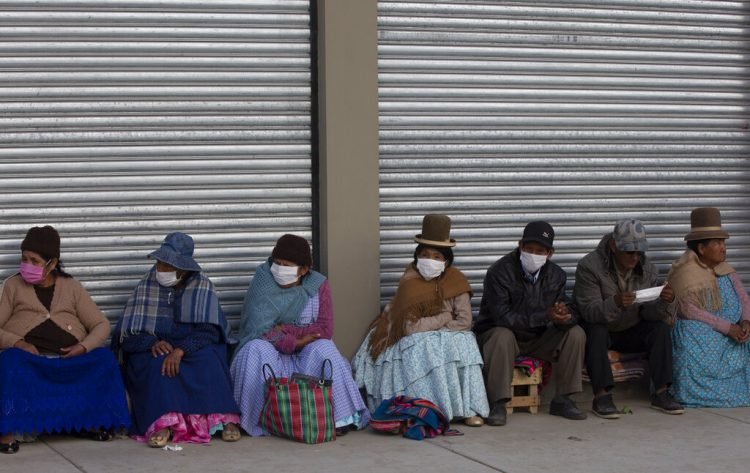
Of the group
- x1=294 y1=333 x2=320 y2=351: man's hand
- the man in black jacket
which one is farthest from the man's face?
x1=294 y1=333 x2=320 y2=351: man's hand

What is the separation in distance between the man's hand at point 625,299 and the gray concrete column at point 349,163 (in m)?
1.62

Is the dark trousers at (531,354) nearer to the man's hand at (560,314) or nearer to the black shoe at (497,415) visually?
the black shoe at (497,415)

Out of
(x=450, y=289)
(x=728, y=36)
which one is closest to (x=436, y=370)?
(x=450, y=289)

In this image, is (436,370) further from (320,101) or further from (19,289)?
(19,289)

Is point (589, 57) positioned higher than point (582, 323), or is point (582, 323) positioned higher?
point (589, 57)

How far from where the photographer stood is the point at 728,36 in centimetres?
963

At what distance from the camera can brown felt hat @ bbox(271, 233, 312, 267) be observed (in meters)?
7.95

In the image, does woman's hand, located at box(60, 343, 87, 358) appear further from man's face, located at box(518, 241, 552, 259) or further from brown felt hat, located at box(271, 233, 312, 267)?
man's face, located at box(518, 241, 552, 259)

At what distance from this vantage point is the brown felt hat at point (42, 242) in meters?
7.49

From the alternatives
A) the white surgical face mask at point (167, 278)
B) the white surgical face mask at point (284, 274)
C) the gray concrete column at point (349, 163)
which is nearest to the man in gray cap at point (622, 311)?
the gray concrete column at point (349, 163)

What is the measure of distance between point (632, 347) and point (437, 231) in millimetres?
1681

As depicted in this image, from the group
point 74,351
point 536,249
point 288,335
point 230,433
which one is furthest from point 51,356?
point 536,249

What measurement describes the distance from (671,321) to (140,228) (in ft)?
11.9

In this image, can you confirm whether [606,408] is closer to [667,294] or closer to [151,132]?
[667,294]
